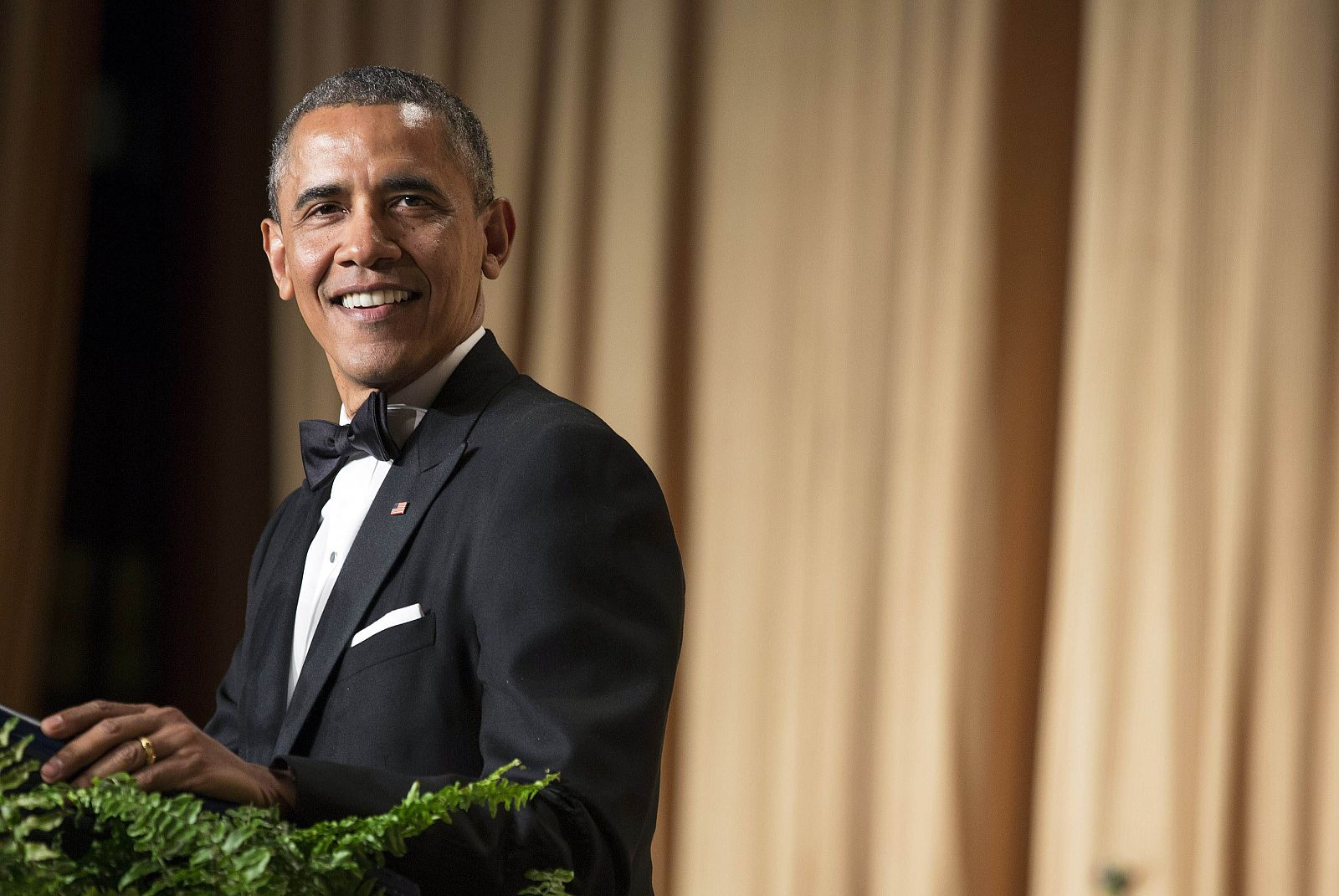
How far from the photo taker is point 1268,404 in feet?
9.50

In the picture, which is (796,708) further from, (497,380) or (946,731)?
(497,380)

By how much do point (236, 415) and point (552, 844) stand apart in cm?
294

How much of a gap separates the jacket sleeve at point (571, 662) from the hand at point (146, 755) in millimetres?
71

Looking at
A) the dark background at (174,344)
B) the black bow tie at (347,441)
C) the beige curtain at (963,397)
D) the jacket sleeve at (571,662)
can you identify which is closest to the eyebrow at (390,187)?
the black bow tie at (347,441)

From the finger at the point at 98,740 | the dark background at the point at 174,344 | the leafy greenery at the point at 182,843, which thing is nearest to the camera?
the leafy greenery at the point at 182,843

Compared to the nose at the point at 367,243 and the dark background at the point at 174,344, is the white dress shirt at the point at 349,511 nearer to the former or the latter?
the nose at the point at 367,243

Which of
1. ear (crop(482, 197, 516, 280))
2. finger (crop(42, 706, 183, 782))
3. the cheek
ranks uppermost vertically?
ear (crop(482, 197, 516, 280))

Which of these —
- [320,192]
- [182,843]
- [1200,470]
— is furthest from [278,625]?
[1200,470]

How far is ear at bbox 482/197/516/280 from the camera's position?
185 centimetres

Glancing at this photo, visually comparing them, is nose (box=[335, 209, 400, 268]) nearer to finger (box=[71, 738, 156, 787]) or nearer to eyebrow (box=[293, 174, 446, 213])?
eyebrow (box=[293, 174, 446, 213])

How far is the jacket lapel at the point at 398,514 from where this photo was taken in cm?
151

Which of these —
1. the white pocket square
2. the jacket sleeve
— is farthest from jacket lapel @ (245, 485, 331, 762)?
the jacket sleeve

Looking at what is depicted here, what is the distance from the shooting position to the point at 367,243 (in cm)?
166

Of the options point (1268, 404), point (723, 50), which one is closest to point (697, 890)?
point (1268, 404)
